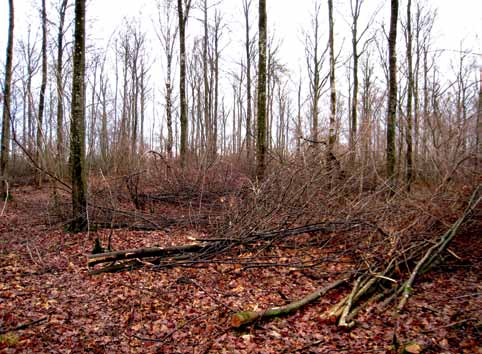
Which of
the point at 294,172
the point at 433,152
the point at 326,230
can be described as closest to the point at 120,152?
the point at 294,172

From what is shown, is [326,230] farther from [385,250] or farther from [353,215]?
[385,250]

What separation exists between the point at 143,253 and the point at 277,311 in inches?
94.8

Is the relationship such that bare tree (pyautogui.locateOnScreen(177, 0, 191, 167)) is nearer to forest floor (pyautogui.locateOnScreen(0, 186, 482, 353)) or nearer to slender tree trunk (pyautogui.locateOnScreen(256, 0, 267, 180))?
slender tree trunk (pyautogui.locateOnScreen(256, 0, 267, 180))

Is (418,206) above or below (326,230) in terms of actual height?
above

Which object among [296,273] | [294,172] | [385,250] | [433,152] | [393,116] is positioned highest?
[393,116]

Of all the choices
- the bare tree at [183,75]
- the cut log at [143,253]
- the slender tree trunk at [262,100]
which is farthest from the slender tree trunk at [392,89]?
the bare tree at [183,75]

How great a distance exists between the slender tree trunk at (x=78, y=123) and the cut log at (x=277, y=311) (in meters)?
4.58

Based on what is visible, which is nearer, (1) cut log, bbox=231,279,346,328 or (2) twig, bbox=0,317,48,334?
(2) twig, bbox=0,317,48,334

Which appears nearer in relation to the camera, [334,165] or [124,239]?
[124,239]

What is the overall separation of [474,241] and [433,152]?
223 cm

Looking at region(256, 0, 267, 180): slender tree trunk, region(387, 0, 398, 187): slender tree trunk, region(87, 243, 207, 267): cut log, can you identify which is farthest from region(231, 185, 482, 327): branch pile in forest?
region(256, 0, 267, 180): slender tree trunk

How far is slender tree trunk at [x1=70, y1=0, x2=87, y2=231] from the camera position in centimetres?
655

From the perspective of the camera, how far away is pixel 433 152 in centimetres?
684

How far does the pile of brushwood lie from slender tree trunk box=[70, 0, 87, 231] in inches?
23.6
